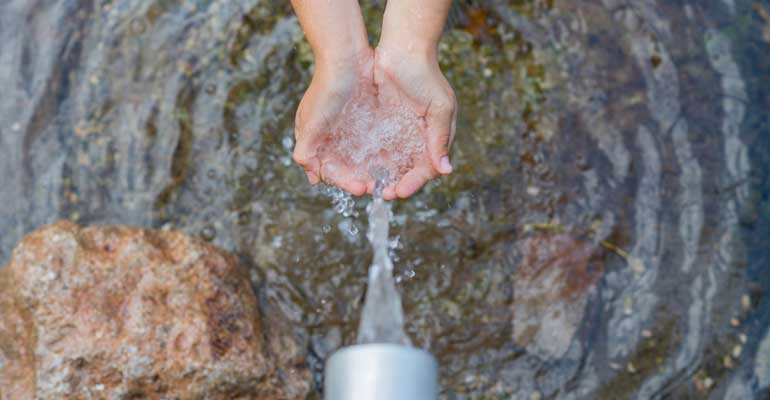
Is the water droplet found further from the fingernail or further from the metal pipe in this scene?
the metal pipe

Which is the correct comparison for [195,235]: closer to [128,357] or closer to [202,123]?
[202,123]

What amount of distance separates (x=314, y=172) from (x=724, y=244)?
195cm

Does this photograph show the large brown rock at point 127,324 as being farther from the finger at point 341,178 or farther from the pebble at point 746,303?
the pebble at point 746,303

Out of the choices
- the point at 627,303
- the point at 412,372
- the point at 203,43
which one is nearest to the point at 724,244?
the point at 627,303

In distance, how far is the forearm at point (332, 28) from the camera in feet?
8.36

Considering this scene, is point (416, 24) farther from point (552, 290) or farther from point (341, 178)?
point (552, 290)

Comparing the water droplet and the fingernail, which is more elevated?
the fingernail

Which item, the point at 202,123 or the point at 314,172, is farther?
the point at 202,123

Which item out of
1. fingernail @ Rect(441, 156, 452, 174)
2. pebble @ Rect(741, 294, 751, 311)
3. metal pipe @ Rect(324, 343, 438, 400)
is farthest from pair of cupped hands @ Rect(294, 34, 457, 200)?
pebble @ Rect(741, 294, 751, 311)

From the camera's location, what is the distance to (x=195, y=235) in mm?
3266

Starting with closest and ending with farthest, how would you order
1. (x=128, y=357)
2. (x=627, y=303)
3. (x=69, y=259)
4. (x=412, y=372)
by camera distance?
(x=412, y=372) < (x=128, y=357) < (x=69, y=259) < (x=627, y=303)

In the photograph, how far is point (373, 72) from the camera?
267 cm

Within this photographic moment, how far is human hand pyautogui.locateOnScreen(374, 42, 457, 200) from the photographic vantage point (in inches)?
101

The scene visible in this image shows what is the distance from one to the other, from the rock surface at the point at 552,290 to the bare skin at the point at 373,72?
2.83 feet
